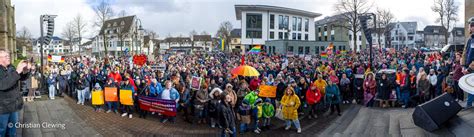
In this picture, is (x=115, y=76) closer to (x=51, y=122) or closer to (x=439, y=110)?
(x=51, y=122)

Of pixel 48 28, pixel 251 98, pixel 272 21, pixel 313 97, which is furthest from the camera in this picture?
pixel 272 21

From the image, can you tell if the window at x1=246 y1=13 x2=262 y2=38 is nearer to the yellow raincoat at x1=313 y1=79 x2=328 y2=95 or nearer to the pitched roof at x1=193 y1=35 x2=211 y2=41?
the yellow raincoat at x1=313 y1=79 x2=328 y2=95

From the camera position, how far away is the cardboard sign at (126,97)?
11.8 metres

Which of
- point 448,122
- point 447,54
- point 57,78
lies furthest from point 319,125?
point 447,54

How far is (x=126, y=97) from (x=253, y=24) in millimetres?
55523

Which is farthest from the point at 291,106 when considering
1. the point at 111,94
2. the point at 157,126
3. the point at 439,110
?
the point at 111,94

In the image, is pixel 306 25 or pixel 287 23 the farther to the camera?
pixel 306 25

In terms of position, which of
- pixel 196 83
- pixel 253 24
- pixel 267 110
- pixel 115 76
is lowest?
pixel 267 110

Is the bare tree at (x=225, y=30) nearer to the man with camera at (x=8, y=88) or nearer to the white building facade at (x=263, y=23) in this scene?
the white building facade at (x=263, y=23)

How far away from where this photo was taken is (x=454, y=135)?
22.2ft

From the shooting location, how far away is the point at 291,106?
9.85 m

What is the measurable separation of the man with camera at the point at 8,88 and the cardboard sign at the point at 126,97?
6.06 metres

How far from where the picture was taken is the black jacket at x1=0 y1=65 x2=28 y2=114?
5172mm

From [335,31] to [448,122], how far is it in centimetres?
7361
